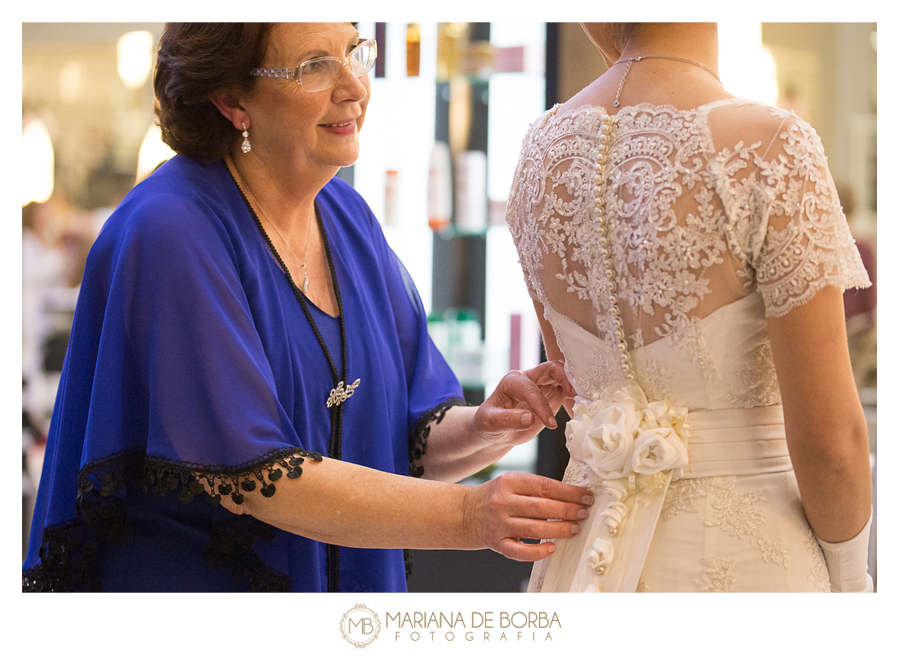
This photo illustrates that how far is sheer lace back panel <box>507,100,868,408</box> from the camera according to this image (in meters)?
0.89

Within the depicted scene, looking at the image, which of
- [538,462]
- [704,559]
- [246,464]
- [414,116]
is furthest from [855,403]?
[414,116]

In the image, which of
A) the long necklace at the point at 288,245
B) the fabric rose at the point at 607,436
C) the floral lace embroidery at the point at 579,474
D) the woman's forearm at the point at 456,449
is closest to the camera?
the fabric rose at the point at 607,436

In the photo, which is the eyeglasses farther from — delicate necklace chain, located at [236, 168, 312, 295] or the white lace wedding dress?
the white lace wedding dress

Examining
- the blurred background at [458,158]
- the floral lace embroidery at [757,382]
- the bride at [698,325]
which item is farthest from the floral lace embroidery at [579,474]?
the blurred background at [458,158]

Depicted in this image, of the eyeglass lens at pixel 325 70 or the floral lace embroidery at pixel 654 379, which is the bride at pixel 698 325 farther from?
the eyeglass lens at pixel 325 70

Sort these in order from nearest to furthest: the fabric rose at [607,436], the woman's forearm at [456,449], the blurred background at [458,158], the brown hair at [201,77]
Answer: the fabric rose at [607,436], the brown hair at [201,77], the woman's forearm at [456,449], the blurred background at [458,158]

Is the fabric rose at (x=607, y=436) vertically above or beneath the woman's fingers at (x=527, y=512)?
above

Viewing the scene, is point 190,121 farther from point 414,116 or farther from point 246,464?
point 414,116

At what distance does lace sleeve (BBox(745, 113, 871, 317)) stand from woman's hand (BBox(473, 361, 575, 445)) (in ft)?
1.46

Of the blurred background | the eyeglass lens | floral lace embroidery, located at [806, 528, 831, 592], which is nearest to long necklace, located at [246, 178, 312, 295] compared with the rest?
the eyeglass lens

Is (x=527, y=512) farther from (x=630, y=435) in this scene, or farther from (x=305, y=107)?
(x=305, y=107)

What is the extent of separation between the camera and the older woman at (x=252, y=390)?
110 centimetres

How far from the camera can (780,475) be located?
40.0 inches
